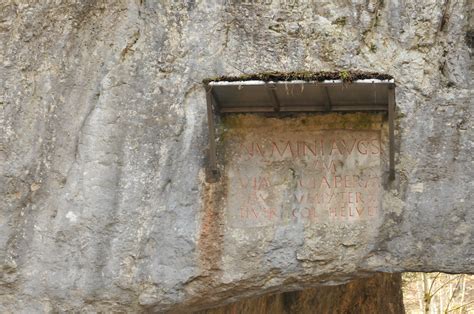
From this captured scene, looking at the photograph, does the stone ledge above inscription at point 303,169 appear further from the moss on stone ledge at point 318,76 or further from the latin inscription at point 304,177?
the moss on stone ledge at point 318,76

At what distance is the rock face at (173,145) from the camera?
15.5 ft

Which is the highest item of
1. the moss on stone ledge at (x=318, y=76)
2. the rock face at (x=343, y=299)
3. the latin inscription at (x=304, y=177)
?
the moss on stone ledge at (x=318, y=76)

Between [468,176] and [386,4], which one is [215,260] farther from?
[386,4]

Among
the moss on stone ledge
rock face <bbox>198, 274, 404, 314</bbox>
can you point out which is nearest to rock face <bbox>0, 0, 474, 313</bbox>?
the moss on stone ledge

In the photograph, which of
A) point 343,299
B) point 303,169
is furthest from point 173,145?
point 343,299

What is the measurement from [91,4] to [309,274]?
2.18 meters

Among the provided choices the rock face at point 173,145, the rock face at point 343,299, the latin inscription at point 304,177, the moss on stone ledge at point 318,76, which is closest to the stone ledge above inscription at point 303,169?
the latin inscription at point 304,177

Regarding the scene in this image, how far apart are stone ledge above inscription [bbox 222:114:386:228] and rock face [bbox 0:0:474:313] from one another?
4.7 inches

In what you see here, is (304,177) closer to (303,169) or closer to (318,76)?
(303,169)

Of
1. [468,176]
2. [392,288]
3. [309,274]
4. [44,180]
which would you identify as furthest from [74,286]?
[392,288]

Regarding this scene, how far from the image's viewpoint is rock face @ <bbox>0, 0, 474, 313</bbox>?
472 cm

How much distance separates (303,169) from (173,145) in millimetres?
816

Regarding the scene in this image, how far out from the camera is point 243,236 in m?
4.75

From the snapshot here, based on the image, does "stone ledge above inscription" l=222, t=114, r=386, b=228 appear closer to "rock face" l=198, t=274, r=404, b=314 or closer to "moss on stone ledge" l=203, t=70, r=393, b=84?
"moss on stone ledge" l=203, t=70, r=393, b=84
